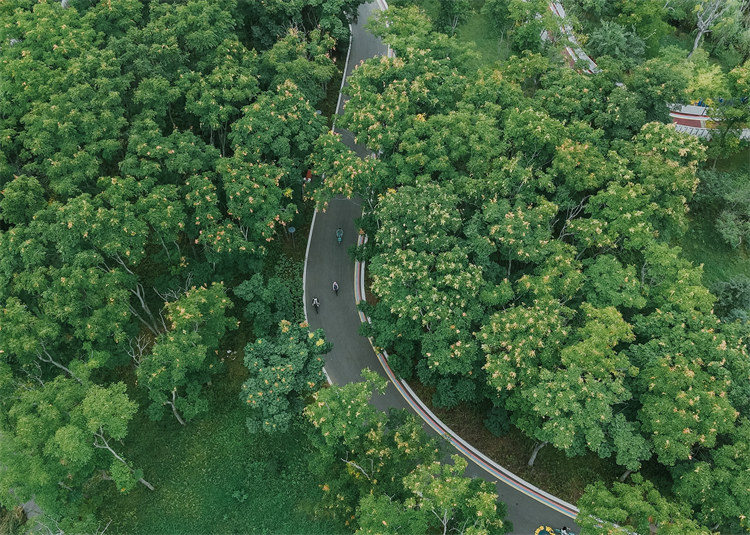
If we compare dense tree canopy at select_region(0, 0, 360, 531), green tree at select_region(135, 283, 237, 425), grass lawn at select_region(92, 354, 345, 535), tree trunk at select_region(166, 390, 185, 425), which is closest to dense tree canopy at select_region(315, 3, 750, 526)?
dense tree canopy at select_region(0, 0, 360, 531)

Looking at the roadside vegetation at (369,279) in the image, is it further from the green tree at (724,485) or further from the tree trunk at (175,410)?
the tree trunk at (175,410)

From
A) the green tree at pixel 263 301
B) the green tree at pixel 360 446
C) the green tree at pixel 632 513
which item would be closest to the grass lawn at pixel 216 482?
the green tree at pixel 360 446

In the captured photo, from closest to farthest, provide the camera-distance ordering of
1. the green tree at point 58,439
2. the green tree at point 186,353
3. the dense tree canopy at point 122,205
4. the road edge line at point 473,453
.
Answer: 1. the green tree at point 58,439
2. the dense tree canopy at point 122,205
3. the green tree at point 186,353
4. the road edge line at point 473,453

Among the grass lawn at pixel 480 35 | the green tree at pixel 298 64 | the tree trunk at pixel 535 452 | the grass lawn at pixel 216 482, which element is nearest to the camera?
the grass lawn at pixel 216 482

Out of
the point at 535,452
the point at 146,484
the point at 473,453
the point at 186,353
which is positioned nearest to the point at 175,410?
the point at 146,484

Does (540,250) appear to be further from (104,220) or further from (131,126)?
(131,126)

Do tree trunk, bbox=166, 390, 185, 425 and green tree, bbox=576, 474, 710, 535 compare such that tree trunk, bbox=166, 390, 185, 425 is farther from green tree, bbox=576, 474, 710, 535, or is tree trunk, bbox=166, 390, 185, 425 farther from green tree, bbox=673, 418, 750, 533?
green tree, bbox=673, 418, 750, 533
